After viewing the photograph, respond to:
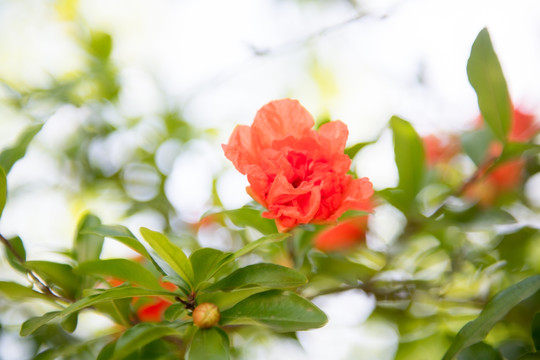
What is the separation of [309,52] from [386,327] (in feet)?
4.09

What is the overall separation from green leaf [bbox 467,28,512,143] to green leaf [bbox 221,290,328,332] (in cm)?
40

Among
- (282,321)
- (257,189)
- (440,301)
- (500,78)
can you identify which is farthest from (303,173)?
(440,301)

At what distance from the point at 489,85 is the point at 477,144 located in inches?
6.3

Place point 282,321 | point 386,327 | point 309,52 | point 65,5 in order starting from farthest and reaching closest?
point 309,52
point 65,5
point 386,327
point 282,321

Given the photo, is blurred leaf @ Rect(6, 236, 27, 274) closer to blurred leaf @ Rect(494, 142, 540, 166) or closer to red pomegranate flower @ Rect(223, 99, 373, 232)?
red pomegranate flower @ Rect(223, 99, 373, 232)

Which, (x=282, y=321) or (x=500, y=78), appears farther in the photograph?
(x=500, y=78)

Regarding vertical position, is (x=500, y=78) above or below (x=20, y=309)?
above

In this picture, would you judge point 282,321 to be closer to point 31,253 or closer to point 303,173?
point 303,173

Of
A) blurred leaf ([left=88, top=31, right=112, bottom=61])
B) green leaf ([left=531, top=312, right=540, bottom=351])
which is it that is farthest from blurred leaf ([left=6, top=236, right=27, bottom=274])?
blurred leaf ([left=88, top=31, right=112, bottom=61])

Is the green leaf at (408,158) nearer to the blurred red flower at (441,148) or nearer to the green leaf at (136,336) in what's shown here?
the blurred red flower at (441,148)

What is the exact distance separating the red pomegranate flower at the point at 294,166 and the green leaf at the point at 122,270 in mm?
163

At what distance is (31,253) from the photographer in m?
0.87

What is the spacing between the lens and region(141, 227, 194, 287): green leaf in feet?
1.99

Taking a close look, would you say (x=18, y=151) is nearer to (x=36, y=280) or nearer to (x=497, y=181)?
(x=36, y=280)
